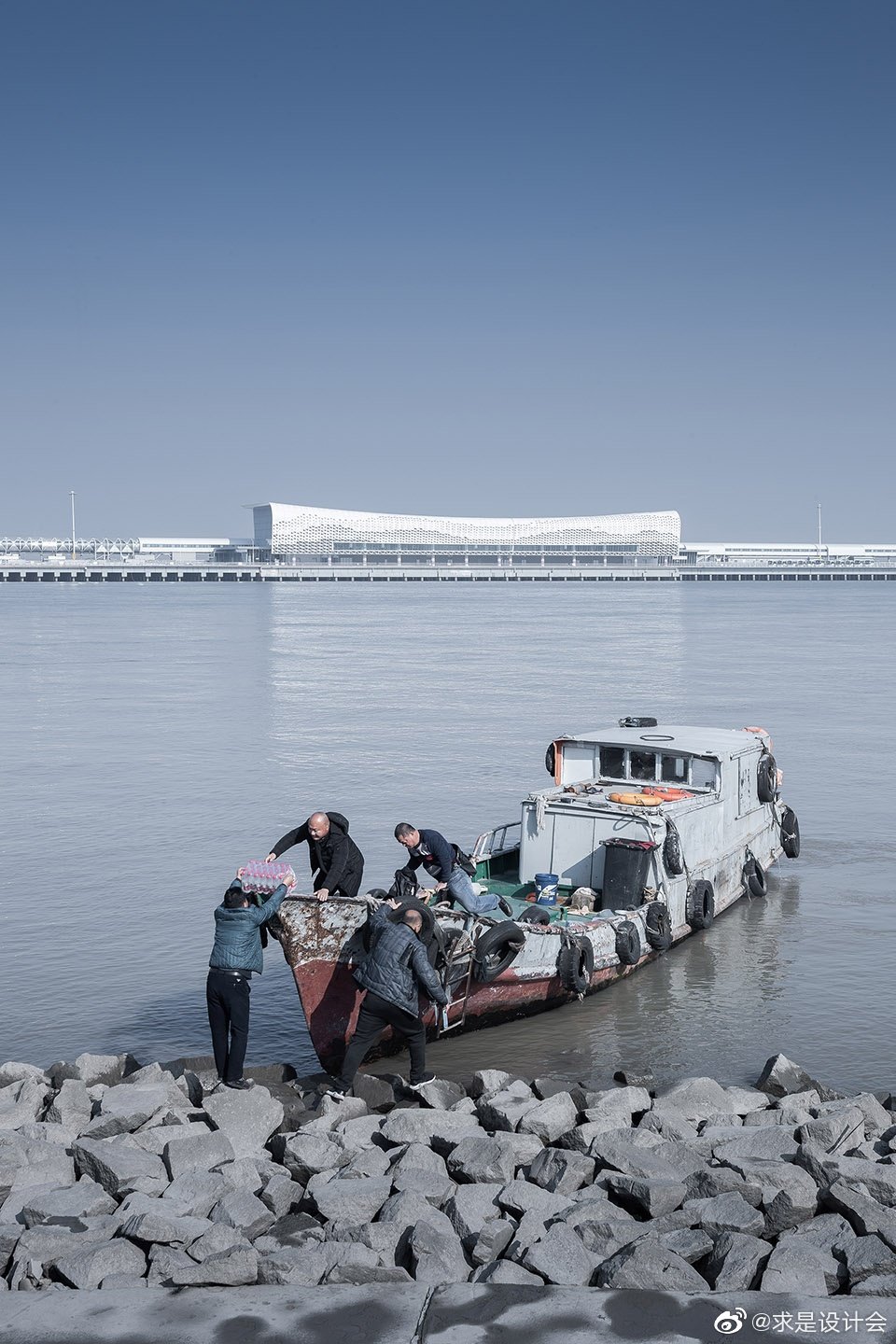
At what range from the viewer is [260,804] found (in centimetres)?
2503

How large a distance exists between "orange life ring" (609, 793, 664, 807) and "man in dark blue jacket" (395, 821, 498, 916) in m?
2.92

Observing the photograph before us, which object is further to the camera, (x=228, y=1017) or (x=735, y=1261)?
(x=228, y=1017)

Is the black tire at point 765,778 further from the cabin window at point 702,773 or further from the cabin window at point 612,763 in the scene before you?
the cabin window at point 612,763

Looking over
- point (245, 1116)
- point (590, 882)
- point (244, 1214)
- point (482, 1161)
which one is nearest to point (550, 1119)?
point (482, 1161)

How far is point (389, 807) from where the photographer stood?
24.2 m

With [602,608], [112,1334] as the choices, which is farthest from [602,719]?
[602,608]

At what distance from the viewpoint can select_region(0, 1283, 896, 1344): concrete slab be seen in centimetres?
655

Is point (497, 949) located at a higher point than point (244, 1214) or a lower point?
higher

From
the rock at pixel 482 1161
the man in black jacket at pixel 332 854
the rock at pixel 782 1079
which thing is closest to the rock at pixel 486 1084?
the rock at pixel 482 1161

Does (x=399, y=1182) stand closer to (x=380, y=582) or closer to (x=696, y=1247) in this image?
(x=696, y=1247)

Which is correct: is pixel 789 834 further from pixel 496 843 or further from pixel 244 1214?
pixel 244 1214

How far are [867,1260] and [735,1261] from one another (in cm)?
75

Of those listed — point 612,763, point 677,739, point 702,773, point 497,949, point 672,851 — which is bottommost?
point 497,949

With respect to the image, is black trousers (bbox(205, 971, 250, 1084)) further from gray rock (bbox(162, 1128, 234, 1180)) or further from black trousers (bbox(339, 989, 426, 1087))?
gray rock (bbox(162, 1128, 234, 1180))
